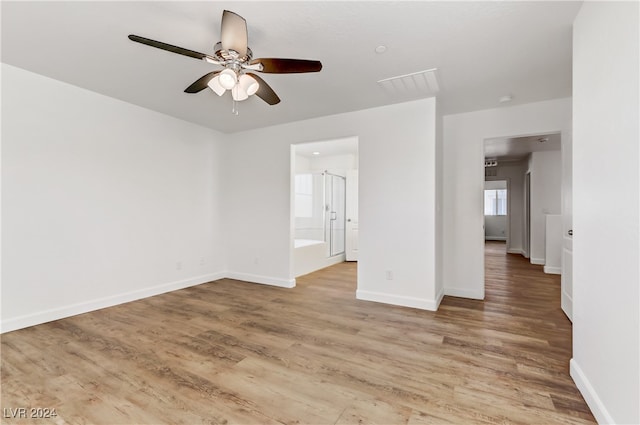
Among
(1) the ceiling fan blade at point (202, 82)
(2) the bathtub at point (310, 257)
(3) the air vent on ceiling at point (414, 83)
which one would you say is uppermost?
(3) the air vent on ceiling at point (414, 83)

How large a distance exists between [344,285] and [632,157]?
360cm

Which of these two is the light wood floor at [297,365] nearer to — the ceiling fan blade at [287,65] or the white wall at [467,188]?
the white wall at [467,188]

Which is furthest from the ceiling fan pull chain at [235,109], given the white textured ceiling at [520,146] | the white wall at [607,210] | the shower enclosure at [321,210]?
the white textured ceiling at [520,146]

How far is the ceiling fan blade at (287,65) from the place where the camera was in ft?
6.46

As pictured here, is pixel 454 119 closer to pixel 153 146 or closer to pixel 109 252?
pixel 153 146

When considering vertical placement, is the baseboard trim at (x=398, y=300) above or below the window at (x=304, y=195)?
below

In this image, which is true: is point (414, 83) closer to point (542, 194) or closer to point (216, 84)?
point (216, 84)

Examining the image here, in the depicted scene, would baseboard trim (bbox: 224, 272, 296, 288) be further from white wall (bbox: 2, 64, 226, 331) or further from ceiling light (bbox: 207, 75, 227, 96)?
ceiling light (bbox: 207, 75, 227, 96)

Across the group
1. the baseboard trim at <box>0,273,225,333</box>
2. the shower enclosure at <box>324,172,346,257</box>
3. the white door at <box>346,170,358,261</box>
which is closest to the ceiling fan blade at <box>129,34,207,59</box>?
the baseboard trim at <box>0,273,225,333</box>

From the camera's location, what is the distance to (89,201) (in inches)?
130

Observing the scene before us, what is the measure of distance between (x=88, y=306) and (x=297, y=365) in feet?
8.80

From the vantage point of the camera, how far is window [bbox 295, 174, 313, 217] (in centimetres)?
618

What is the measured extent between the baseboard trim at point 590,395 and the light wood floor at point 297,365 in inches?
2.1

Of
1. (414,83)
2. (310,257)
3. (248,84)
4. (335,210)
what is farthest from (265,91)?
(335,210)
